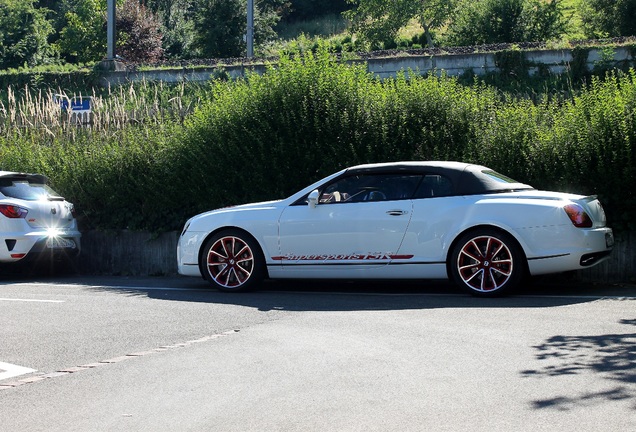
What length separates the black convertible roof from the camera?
11000 millimetres

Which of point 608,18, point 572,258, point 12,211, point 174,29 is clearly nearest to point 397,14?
point 608,18

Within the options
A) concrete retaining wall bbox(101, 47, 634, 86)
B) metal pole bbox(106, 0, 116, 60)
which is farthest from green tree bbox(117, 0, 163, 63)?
concrete retaining wall bbox(101, 47, 634, 86)

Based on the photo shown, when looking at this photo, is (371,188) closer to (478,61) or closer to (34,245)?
(34,245)

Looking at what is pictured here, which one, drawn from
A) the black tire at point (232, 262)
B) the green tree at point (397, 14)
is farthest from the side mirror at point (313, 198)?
the green tree at point (397, 14)

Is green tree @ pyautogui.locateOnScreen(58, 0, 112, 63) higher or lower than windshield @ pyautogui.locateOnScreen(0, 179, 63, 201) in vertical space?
higher

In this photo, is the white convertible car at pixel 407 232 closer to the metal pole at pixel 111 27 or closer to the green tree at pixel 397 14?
the metal pole at pixel 111 27

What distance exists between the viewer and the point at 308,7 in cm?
9025

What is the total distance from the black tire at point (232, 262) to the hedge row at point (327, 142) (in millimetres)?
2914

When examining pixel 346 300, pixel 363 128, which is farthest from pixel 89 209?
pixel 346 300

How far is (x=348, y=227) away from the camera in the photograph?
1125cm

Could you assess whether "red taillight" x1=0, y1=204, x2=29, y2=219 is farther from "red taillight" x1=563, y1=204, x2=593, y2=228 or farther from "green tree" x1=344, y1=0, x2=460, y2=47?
"green tree" x1=344, y1=0, x2=460, y2=47

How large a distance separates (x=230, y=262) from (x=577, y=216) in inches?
169

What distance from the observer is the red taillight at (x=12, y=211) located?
48.3ft

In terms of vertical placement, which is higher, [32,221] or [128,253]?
[32,221]
